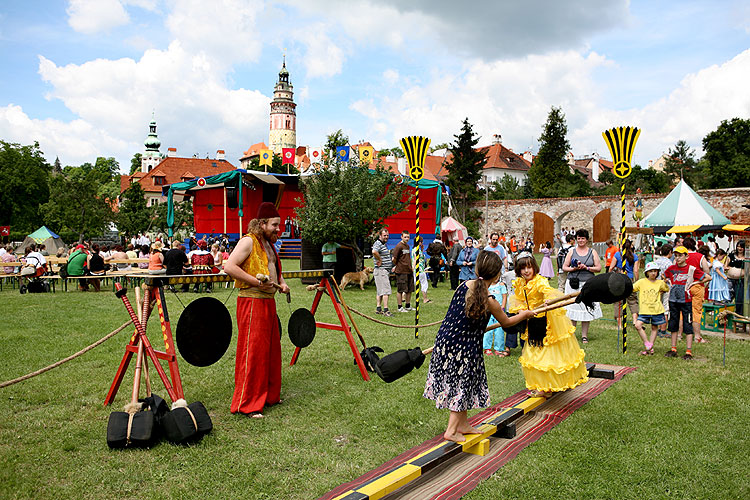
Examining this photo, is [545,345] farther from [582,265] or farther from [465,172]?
[465,172]

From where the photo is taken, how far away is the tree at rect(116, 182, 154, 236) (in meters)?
44.8

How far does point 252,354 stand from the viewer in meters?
5.36

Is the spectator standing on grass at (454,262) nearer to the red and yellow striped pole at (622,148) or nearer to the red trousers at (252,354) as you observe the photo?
the red and yellow striped pole at (622,148)

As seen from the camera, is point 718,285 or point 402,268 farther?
point 402,268

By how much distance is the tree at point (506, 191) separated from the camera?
56000mm

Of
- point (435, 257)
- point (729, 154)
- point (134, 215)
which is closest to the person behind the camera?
point (435, 257)

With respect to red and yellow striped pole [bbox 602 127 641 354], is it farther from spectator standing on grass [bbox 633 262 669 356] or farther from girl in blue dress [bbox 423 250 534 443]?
A: girl in blue dress [bbox 423 250 534 443]

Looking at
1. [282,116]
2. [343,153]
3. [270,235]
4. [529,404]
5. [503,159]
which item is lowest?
[529,404]

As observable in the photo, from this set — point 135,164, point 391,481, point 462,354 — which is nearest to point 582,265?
point 462,354

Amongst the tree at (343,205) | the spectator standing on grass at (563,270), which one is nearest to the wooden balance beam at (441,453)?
the spectator standing on grass at (563,270)

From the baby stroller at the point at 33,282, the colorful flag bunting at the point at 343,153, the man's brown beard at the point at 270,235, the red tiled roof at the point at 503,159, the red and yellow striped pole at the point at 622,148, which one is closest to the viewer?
the man's brown beard at the point at 270,235

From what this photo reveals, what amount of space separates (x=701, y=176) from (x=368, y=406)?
174 feet

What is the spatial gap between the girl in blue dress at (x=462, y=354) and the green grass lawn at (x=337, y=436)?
22.3 inches

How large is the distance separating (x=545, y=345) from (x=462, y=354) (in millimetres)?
1707
